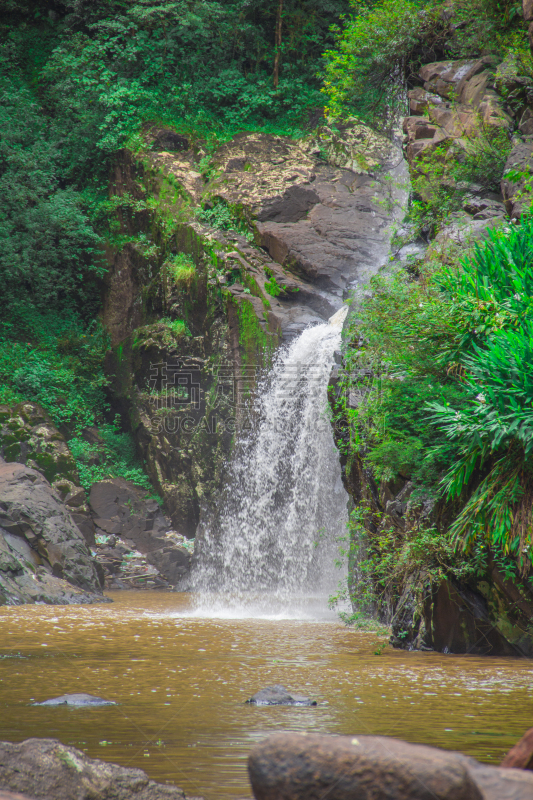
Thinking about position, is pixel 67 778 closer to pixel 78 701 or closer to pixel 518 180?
pixel 78 701

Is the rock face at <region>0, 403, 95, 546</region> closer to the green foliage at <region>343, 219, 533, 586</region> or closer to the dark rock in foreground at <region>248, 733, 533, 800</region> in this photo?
the green foliage at <region>343, 219, 533, 586</region>

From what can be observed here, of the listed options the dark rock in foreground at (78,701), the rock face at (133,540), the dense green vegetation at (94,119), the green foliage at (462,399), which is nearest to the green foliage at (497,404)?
the green foliage at (462,399)

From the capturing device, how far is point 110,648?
7.86 m

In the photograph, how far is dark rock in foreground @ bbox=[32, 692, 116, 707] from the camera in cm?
518

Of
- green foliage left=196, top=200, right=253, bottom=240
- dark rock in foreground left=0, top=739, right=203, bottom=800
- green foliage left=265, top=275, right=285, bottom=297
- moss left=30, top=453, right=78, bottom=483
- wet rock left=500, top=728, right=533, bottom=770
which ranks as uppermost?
green foliage left=196, top=200, right=253, bottom=240

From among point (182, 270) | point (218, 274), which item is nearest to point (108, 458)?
point (182, 270)

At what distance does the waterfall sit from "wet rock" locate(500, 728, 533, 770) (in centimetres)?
1127

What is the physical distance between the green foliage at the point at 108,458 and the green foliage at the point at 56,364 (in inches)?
27.5

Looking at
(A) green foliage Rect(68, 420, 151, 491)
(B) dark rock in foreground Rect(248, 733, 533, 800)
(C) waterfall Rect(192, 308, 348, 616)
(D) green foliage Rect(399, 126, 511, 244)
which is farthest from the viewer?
(A) green foliage Rect(68, 420, 151, 491)

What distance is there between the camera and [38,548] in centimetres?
1395

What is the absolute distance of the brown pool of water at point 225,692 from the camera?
4.14m

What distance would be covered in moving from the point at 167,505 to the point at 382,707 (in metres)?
14.4

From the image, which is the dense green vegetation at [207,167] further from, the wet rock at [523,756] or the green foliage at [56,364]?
the wet rock at [523,756]

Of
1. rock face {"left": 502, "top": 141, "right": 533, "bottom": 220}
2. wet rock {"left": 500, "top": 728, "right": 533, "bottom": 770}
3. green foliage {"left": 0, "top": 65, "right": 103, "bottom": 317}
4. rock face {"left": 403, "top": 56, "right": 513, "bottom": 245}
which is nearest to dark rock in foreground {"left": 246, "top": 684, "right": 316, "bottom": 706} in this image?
wet rock {"left": 500, "top": 728, "right": 533, "bottom": 770}
